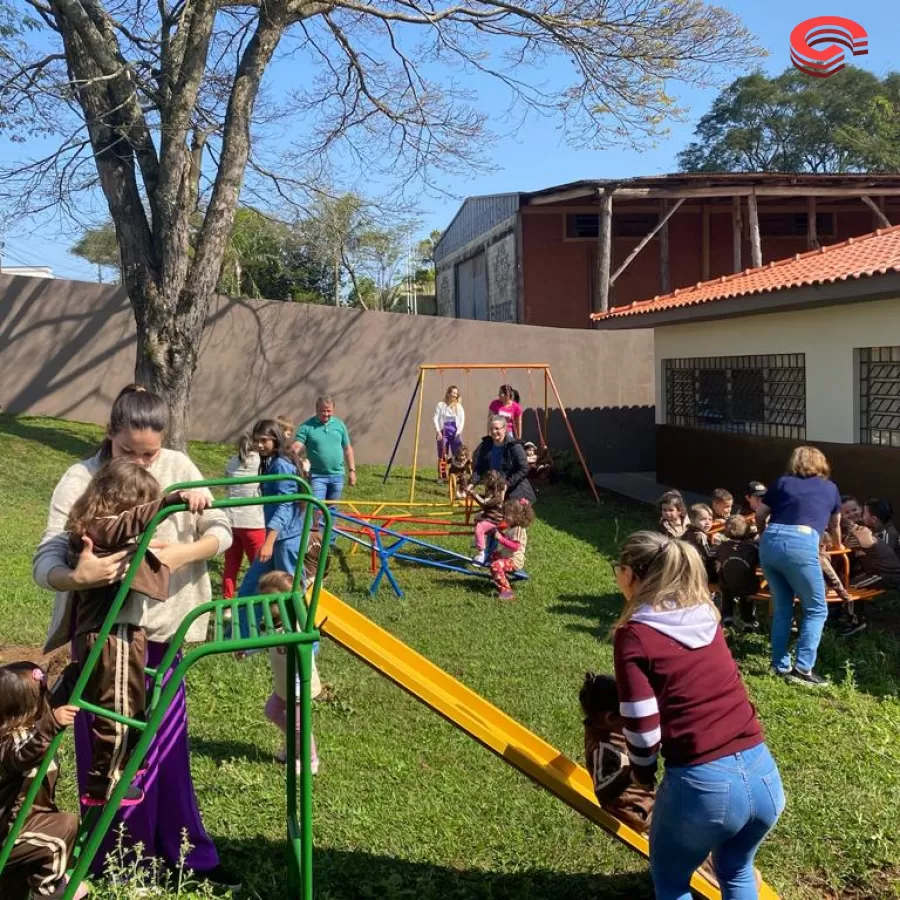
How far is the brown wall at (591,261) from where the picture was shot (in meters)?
21.8

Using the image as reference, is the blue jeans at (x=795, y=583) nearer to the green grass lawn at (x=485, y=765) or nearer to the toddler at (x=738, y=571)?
the green grass lawn at (x=485, y=765)

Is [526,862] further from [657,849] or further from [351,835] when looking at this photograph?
[657,849]

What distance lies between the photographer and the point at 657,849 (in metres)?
2.72

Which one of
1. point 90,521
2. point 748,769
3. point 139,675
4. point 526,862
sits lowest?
point 526,862

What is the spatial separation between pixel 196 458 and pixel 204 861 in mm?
11283

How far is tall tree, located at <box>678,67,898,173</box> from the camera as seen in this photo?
4547 centimetres

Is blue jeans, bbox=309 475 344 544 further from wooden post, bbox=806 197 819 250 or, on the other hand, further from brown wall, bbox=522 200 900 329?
wooden post, bbox=806 197 819 250

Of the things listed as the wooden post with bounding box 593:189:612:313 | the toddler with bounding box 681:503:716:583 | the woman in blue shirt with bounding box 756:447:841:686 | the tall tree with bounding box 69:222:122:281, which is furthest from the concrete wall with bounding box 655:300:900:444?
the tall tree with bounding box 69:222:122:281

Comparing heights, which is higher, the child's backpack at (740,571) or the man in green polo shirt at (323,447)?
the man in green polo shirt at (323,447)

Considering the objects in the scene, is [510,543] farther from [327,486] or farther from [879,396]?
[879,396]

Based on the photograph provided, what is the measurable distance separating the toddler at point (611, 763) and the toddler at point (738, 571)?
354 cm

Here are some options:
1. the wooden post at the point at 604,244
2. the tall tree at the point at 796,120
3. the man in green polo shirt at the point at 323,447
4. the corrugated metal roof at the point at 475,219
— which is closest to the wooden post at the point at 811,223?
the wooden post at the point at 604,244

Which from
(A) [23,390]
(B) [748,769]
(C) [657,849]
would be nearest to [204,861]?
(C) [657,849]

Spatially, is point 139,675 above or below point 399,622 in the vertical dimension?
above
